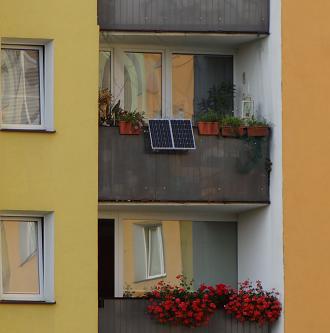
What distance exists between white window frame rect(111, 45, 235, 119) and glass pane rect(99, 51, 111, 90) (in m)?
0.08

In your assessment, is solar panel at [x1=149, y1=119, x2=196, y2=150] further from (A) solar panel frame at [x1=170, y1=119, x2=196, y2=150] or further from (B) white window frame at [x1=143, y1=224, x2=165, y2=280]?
(B) white window frame at [x1=143, y1=224, x2=165, y2=280]

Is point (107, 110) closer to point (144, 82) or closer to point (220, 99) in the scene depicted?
point (144, 82)

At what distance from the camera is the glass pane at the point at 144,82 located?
35375mm

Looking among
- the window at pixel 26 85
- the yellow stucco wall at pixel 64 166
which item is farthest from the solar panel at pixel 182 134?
the window at pixel 26 85

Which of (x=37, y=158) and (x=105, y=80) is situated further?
(x=105, y=80)

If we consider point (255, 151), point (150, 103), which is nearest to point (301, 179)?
point (255, 151)

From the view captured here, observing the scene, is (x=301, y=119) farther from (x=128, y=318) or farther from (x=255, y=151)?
(x=128, y=318)

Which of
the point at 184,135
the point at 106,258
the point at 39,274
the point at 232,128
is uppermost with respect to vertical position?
the point at 232,128

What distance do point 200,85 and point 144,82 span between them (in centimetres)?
95

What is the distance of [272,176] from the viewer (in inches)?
1342

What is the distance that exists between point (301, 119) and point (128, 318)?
423cm

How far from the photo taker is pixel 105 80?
116 feet

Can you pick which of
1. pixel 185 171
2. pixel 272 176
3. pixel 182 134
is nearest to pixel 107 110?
pixel 182 134

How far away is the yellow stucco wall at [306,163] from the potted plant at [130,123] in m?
2.35
